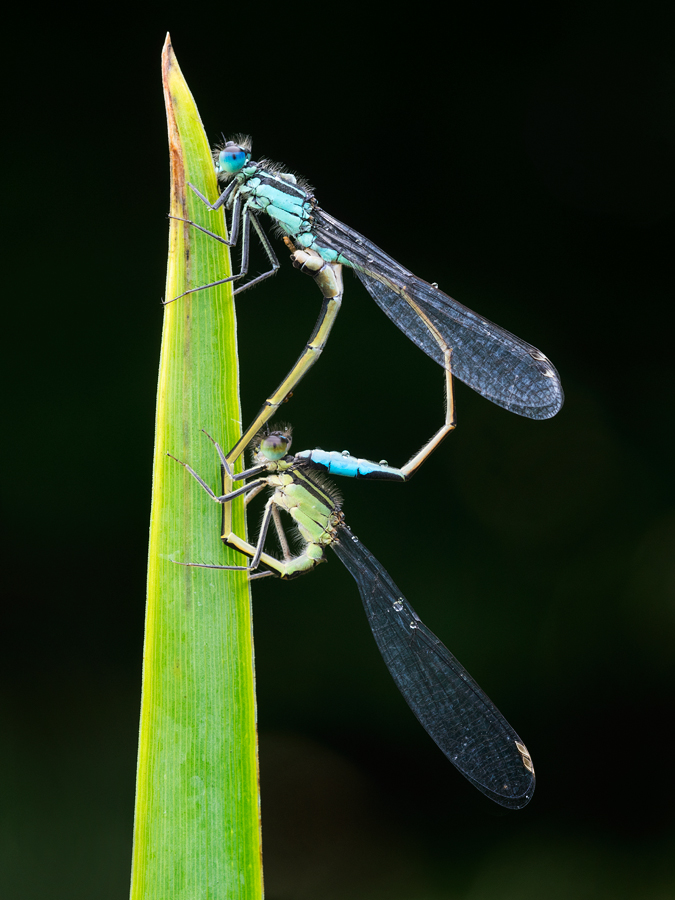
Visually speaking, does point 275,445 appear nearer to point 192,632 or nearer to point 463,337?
point 192,632

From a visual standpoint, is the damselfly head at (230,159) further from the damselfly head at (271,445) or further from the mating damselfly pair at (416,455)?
the damselfly head at (271,445)

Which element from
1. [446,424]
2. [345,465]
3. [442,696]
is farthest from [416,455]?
[442,696]

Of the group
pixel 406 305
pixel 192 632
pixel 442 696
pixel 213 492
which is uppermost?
pixel 406 305

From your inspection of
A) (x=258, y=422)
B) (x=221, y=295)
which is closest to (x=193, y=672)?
(x=258, y=422)

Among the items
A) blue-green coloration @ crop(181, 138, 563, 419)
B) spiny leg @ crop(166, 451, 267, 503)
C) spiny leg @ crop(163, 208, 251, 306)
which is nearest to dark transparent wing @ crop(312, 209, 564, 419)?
blue-green coloration @ crop(181, 138, 563, 419)

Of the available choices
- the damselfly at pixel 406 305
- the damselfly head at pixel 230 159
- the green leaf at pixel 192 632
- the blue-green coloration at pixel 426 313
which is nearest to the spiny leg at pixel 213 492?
the green leaf at pixel 192 632

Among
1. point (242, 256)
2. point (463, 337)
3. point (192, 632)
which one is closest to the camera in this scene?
point (192, 632)

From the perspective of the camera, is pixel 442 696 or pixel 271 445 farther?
pixel 442 696

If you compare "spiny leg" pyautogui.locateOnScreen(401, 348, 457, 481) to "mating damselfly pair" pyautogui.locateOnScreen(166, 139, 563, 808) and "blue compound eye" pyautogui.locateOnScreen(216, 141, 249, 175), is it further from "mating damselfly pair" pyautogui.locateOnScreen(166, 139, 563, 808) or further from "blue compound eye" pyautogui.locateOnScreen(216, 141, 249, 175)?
"blue compound eye" pyautogui.locateOnScreen(216, 141, 249, 175)
